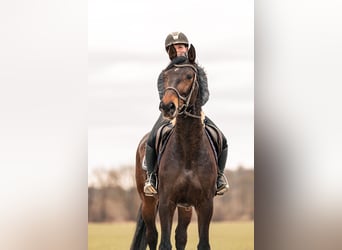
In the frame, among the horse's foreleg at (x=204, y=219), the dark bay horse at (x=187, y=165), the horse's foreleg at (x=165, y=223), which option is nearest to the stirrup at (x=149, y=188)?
the dark bay horse at (x=187, y=165)

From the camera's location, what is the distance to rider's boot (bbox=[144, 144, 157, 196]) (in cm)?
446

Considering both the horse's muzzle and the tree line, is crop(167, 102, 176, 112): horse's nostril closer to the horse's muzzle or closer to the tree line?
the horse's muzzle

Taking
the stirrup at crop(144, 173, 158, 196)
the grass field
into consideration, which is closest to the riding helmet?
the stirrup at crop(144, 173, 158, 196)

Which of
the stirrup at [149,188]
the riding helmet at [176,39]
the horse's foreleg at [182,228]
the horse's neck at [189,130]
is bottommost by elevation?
the horse's foreleg at [182,228]

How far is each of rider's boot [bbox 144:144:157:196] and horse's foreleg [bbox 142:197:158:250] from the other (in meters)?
0.44

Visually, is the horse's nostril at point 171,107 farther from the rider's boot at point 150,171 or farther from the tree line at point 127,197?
the tree line at point 127,197

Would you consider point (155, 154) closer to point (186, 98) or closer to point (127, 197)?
point (186, 98)

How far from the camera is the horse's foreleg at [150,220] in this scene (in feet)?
16.1

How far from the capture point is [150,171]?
177 inches

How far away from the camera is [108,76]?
546 centimetres

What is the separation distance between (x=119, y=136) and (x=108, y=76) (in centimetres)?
55

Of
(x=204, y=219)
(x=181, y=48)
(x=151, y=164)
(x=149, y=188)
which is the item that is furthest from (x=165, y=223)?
(x=181, y=48)

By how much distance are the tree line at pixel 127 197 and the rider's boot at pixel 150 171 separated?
3.36 ft
